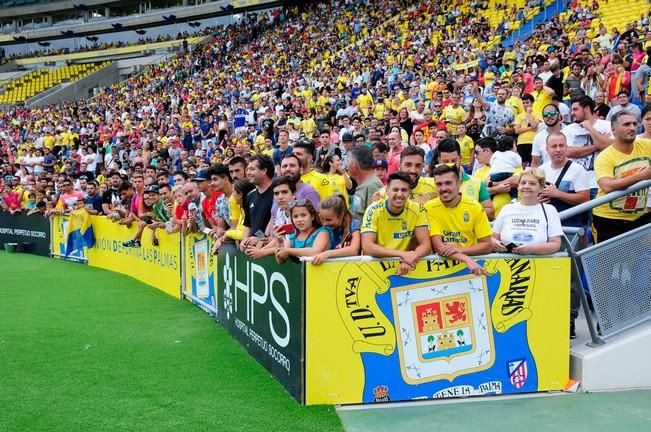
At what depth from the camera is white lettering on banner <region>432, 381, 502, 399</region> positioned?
5162 millimetres

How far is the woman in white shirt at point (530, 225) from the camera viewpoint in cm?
530

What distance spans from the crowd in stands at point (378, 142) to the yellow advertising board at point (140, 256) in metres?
0.25

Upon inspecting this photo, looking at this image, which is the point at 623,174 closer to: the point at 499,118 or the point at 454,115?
the point at 499,118

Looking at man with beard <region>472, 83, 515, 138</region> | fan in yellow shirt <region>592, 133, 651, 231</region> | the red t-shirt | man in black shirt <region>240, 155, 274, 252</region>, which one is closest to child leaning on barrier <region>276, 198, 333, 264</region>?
man in black shirt <region>240, 155, 274, 252</region>

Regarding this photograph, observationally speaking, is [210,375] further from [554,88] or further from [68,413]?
[554,88]

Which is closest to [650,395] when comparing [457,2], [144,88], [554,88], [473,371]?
[473,371]

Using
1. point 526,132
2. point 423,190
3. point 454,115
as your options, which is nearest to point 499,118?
point 526,132

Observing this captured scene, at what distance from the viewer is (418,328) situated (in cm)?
514

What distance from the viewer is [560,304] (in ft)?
17.7

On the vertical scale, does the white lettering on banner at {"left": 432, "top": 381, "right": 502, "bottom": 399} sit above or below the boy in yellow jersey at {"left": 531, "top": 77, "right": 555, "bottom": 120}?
below

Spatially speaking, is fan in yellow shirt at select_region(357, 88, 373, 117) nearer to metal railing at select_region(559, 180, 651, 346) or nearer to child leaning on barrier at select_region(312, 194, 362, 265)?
child leaning on barrier at select_region(312, 194, 362, 265)

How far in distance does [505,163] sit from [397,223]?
2528 millimetres

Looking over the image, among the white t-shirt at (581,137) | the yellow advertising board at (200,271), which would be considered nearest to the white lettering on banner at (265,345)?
the yellow advertising board at (200,271)

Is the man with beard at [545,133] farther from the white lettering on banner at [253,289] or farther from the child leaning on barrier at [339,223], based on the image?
the white lettering on banner at [253,289]
